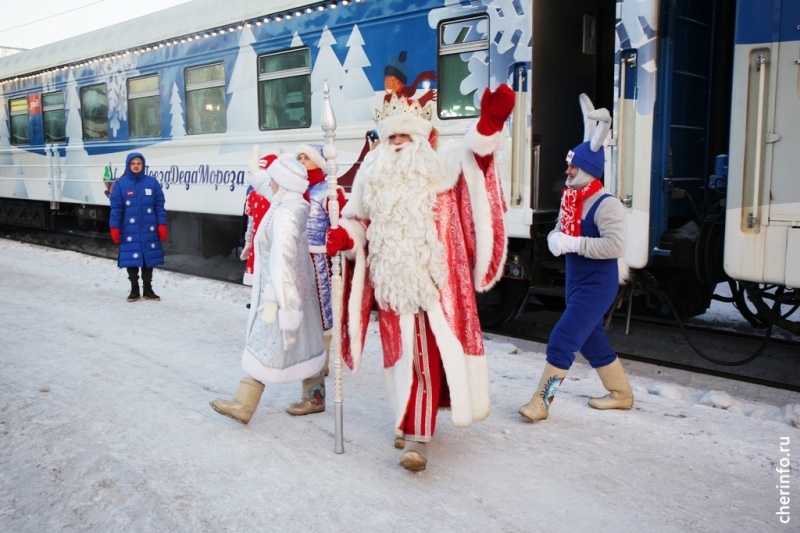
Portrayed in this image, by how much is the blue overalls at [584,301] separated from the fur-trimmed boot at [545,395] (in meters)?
0.04

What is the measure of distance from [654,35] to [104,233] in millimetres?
11363

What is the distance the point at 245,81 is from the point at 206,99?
95cm

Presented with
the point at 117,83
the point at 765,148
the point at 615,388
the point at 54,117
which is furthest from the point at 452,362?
the point at 54,117

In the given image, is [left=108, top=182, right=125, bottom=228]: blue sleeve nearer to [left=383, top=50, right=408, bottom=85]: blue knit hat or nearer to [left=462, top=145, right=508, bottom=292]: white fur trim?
[left=383, top=50, right=408, bottom=85]: blue knit hat

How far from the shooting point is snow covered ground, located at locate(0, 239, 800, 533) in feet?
9.86

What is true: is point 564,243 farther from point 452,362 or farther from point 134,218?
point 134,218

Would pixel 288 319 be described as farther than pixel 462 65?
No

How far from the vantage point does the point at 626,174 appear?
528 cm

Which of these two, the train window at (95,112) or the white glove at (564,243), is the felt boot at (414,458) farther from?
the train window at (95,112)

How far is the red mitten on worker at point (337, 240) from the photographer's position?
3295mm

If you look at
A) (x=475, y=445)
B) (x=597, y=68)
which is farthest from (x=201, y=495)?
(x=597, y=68)

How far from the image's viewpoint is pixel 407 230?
3.28 meters

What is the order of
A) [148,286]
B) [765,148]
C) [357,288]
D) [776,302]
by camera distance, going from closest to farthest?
1. [357,288]
2. [765,148]
3. [776,302]
4. [148,286]

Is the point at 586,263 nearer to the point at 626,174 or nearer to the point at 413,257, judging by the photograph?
the point at 413,257
